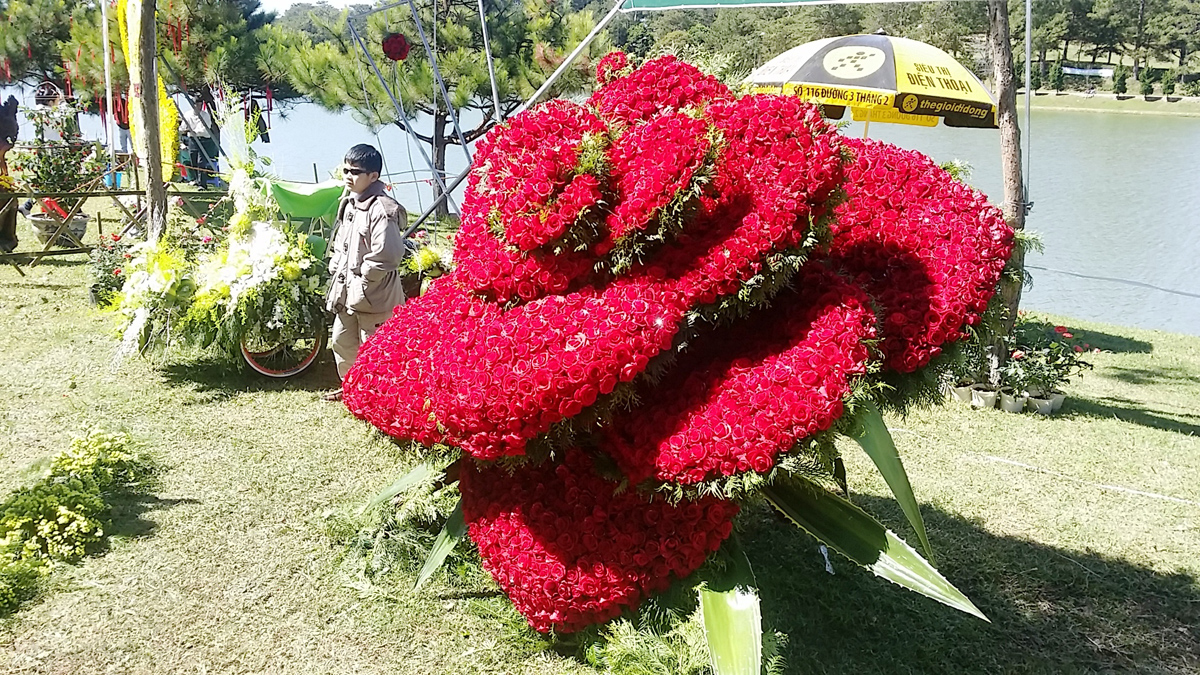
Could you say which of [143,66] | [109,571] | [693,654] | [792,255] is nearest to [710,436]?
[792,255]

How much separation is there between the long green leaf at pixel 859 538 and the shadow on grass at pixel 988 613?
50 centimetres

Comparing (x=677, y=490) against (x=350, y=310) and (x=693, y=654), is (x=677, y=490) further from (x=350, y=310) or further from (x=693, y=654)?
(x=350, y=310)

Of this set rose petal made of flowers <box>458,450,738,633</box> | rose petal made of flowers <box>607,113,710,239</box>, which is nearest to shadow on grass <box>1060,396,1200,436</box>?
rose petal made of flowers <box>458,450,738,633</box>

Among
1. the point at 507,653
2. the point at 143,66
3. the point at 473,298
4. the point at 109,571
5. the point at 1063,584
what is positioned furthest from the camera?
the point at 143,66

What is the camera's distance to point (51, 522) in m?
3.65

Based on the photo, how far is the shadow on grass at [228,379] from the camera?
5824 mm

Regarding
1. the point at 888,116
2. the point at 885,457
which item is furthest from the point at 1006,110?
the point at 885,457

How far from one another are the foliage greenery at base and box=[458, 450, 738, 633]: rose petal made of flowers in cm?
188

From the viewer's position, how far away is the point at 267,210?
614 cm

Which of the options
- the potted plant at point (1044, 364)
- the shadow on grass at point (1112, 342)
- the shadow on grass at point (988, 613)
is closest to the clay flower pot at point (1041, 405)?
the potted plant at point (1044, 364)

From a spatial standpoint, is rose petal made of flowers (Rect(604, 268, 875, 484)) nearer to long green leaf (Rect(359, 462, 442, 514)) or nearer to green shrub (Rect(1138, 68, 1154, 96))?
long green leaf (Rect(359, 462, 442, 514))

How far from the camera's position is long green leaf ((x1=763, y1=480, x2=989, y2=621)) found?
2441mm

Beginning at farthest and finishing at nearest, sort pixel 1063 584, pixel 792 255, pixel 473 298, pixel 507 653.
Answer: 1. pixel 1063 584
2. pixel 507 653
3. pixel 473 298
4. pixel 792 255

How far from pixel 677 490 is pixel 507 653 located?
1195 millimetres
